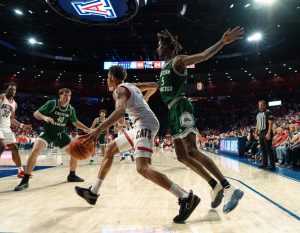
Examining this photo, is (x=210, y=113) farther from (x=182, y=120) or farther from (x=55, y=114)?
(x=182, y=120)

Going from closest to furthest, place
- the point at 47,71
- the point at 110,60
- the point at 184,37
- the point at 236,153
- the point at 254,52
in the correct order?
the point at 236,153
the point at 184,37
the point at 254,52
the point at 110,60
the point at 47,71

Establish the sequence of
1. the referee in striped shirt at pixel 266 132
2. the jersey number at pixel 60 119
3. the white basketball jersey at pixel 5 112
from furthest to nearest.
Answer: the referee in striped shirt at pixel 266 132, the white basketball jersey at pixel 5 112, the jersey number at pixel 60 119

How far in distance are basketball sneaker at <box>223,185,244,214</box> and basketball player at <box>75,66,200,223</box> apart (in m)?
0.31

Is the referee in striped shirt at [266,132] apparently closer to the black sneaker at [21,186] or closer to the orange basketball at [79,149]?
the orange basketball at [79,149]

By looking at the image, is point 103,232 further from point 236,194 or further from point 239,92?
point 239,92

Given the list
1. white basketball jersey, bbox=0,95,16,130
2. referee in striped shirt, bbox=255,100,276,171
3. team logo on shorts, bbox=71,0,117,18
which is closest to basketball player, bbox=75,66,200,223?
white basketball jersey, bbox=0,95,16,130

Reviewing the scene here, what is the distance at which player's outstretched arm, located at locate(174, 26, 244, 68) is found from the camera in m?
2.68

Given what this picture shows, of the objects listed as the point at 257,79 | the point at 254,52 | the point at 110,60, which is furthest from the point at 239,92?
the point at 110,60

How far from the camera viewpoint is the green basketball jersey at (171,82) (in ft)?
9.66

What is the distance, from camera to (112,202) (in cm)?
320

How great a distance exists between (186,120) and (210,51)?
0.79 meters

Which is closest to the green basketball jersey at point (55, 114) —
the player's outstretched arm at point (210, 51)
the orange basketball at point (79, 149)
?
the orange basketball at point (79, 149)

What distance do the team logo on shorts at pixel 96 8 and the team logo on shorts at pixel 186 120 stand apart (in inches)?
365

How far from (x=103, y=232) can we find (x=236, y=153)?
11.3 m
